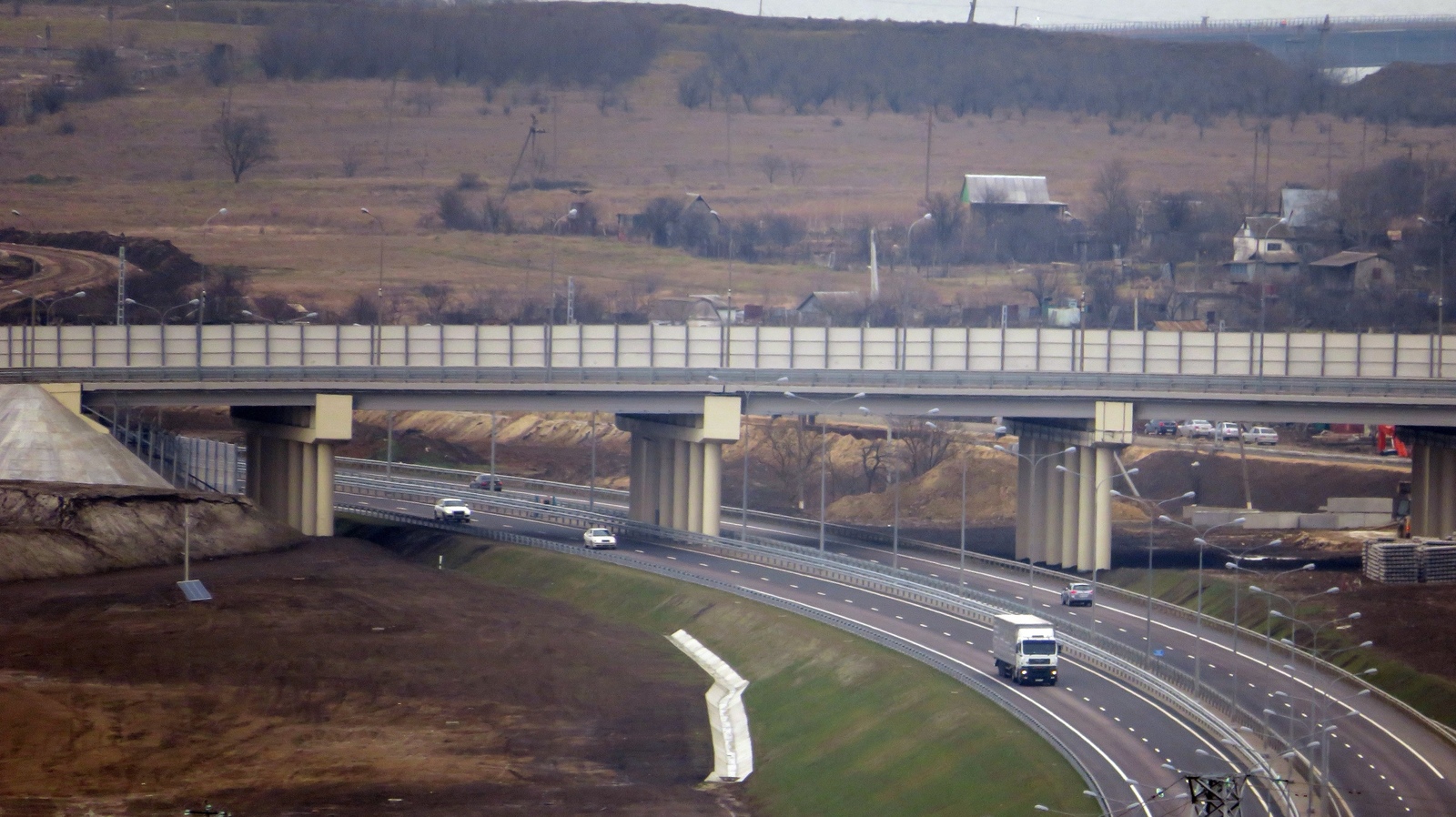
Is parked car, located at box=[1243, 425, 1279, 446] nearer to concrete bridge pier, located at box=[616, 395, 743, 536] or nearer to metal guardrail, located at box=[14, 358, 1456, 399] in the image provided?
metal guardrail, located at box=[14, 358, 1456, 399]

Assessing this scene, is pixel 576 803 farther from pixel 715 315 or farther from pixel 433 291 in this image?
pixel 433 291

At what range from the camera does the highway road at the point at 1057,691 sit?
54.7 metres

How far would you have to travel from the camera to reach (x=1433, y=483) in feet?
356

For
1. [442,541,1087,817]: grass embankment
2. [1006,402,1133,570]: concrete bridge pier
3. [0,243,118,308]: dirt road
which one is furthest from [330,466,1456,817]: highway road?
[0,243,118,308]: dirt road

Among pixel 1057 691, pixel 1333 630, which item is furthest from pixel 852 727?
pixel 1333 630

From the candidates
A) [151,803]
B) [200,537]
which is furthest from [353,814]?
[200,537]

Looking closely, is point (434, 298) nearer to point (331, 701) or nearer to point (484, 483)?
point (484, 483)

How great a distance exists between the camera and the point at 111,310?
166m

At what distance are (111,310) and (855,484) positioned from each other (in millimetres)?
70115

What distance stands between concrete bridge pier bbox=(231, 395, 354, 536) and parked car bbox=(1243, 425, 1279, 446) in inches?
2889

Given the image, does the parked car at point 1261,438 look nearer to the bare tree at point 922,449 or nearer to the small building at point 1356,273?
the bare tree at point 922,449

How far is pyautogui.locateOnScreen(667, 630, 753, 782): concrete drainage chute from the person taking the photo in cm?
6612

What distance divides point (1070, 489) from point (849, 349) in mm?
14791

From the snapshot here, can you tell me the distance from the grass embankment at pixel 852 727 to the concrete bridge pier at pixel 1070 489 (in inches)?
904
